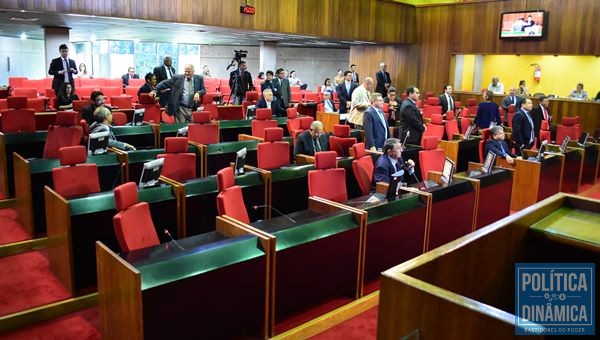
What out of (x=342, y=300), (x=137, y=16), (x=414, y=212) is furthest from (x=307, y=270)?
(x=137, y=16)

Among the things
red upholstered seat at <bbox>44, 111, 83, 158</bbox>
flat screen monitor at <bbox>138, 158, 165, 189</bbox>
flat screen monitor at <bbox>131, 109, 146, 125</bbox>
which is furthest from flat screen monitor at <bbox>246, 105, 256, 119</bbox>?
flat screen monitor at <bbox>138, 158, 165, 189</bbox>

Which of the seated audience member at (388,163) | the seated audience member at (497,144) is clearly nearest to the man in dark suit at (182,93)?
the seated audience member at (388,163)

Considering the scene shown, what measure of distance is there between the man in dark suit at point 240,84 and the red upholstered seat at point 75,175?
6.17 meters

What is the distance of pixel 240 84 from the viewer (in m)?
10.8

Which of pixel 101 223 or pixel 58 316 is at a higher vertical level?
pixel 101 223

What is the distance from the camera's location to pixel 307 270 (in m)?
3.72

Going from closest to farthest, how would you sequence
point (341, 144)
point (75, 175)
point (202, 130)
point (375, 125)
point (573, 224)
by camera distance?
point (573, 224) → point (75, 175) → point (341, 144) → point (375, 125) → point (202, 130)

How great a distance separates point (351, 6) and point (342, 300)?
10976 mm

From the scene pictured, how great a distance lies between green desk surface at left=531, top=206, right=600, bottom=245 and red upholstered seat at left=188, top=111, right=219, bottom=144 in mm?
5254

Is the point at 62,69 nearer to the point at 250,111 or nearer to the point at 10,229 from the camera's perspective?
the point at 250,111

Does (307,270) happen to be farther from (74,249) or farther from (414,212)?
(74,249)

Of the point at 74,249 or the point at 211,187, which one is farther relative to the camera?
the point at 211,187

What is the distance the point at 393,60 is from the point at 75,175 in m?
13.3

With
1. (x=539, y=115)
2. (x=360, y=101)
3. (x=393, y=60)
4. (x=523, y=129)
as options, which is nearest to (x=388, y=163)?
(x=360, y=101)
